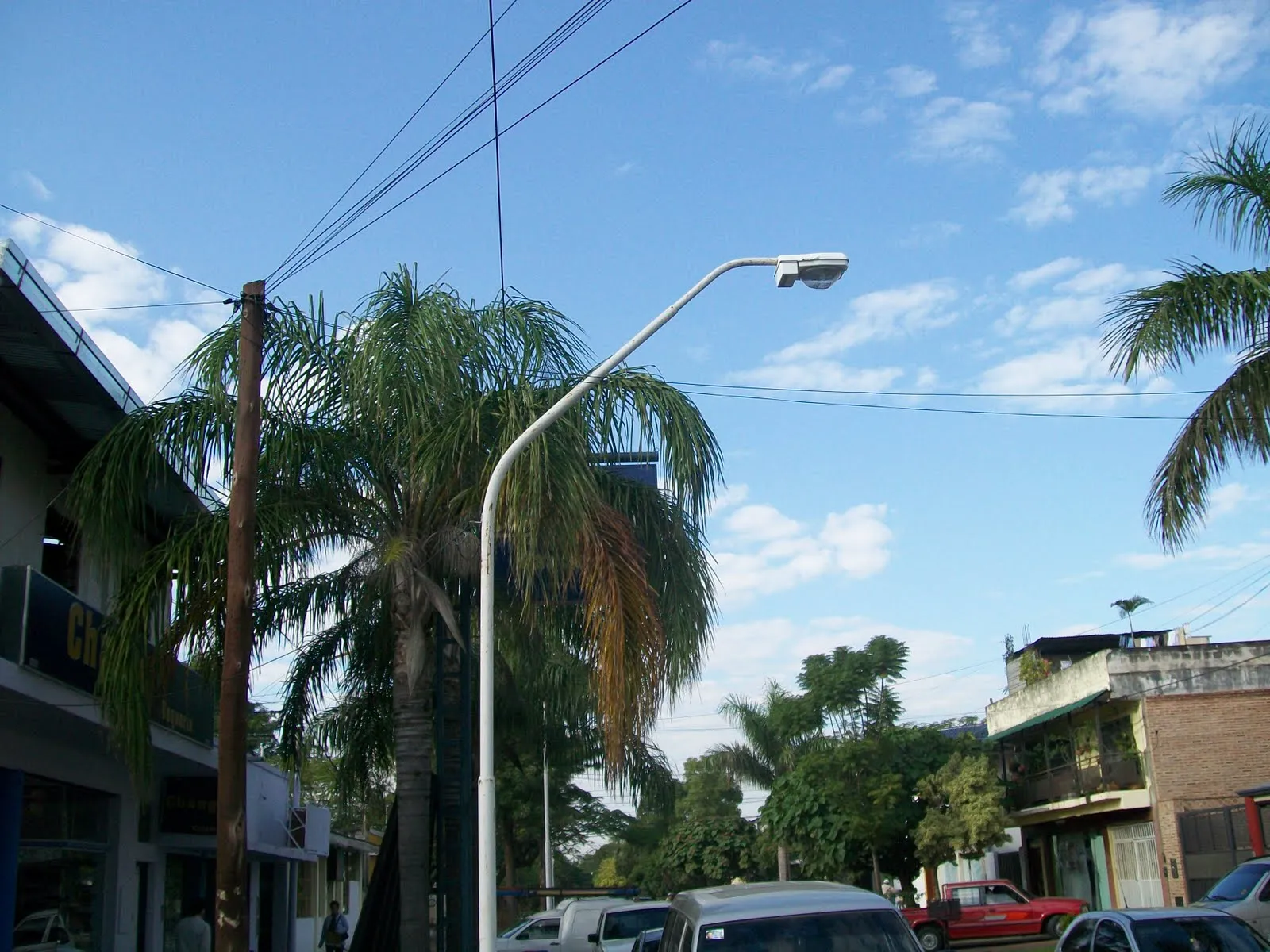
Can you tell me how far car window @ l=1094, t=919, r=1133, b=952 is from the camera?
11.2 m

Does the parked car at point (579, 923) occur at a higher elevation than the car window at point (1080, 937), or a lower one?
lower

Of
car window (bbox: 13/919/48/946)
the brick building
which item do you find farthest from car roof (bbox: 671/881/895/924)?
the brick building

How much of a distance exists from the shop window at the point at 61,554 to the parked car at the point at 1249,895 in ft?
52.0

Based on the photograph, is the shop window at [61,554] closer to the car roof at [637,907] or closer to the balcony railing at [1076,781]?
the car roof at [637,907]

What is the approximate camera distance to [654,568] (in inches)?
615

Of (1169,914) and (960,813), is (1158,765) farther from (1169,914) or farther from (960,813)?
(1169,914)

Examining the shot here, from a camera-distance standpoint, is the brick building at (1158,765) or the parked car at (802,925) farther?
the brick building at (1158,765)

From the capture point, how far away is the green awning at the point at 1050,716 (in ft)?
108

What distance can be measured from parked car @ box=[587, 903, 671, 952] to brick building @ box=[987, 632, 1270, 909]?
1486cm

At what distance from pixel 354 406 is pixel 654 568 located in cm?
406

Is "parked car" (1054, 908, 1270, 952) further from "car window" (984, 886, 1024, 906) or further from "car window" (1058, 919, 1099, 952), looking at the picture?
"car window" (984, 886, 1024, 906)

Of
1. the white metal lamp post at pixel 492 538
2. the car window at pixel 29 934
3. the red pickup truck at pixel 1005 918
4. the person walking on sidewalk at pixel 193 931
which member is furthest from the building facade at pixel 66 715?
the red pickup truck at pixel 1005 918

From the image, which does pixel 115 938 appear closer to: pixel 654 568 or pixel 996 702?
pixel 654 568

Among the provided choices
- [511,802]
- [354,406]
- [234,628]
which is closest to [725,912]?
[234,628]
